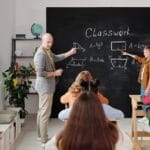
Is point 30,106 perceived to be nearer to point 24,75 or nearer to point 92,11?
point 24,75

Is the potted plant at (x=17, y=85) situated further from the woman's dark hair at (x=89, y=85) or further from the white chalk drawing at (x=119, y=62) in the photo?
the woman's dark hair at (x=89, y=85)

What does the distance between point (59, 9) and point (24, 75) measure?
53.5 inches

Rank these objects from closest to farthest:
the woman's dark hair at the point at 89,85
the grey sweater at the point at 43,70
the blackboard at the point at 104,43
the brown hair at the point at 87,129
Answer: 1. the brown hair at the point at 87,129
2. the woman's dark hair at the point at 89,85
3. the grey sweater at the point at 43,70
4. the blackboard at the point at 104,43

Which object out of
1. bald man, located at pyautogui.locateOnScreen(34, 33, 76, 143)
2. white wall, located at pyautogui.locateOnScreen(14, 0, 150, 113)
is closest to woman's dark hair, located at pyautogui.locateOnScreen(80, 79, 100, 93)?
bald man, located at pyautogui.locateOnScreen(34, 33, 76, 143)

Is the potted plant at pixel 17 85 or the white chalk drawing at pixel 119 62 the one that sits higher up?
the white chalk drawing at pixel 119 62

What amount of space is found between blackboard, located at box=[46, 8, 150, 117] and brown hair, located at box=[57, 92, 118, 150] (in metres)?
4.80

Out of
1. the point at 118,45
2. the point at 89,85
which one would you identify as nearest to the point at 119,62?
the point at 118,45

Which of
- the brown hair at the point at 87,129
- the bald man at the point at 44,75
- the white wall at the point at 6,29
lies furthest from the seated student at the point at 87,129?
the white wall at the point at 6,29

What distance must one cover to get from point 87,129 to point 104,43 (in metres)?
4.92

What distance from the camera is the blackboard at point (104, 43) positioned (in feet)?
21.5

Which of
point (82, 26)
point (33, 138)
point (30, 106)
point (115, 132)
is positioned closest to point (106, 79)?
point (82, 26)

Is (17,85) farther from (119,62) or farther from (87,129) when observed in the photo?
(87,129)

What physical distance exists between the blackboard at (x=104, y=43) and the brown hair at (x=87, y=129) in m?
4.80

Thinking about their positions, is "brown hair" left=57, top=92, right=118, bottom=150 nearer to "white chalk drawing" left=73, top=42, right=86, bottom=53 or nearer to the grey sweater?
the grey sweater
